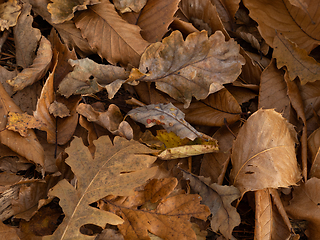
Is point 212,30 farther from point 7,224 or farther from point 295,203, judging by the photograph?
point 7,224

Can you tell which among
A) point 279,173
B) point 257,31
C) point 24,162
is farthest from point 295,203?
point 24,162

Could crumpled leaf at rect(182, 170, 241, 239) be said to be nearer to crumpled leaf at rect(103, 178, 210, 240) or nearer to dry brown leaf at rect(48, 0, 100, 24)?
crumpled leaf at rect(103, 178, 210, 240)

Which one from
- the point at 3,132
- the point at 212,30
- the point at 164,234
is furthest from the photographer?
the point at 212,30

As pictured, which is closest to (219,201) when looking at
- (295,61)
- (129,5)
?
(295,61)

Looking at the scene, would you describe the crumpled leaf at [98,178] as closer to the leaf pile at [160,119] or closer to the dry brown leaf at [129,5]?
the leaf pile at [160,119]

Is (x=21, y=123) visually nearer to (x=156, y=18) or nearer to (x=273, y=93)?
(x=156, y=18)

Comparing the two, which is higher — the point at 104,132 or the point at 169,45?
the point at 169,45
